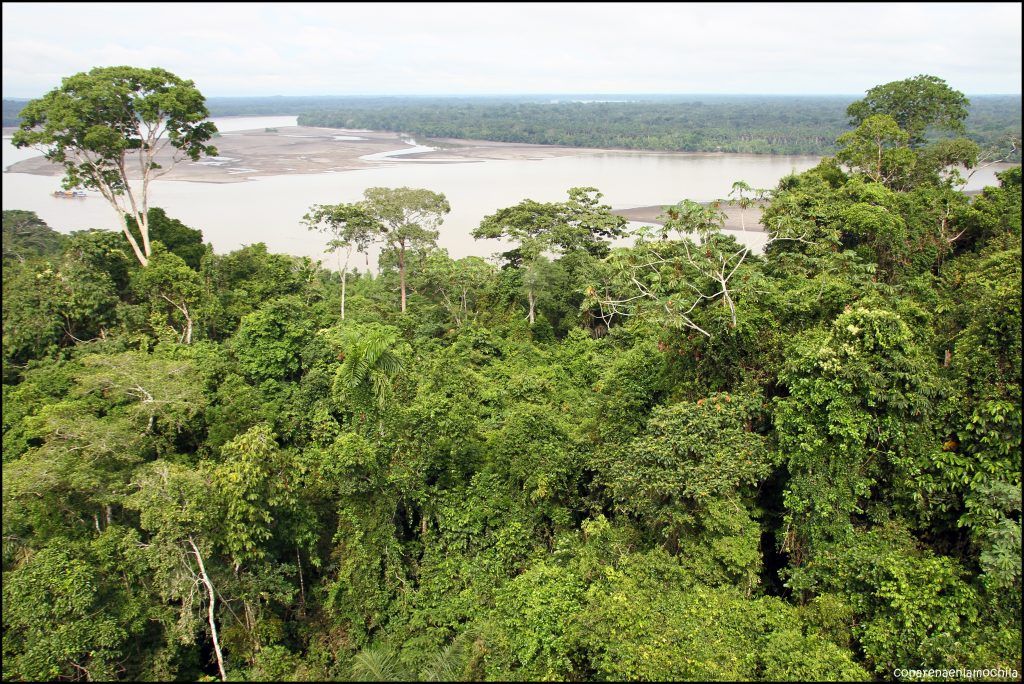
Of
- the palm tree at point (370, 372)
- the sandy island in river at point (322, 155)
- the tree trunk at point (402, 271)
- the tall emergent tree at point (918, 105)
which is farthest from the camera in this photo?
the sandy island in river at point (322, 155)

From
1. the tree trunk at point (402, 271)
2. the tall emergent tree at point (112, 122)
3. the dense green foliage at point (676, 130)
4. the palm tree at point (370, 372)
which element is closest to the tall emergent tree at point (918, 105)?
the tree trunk at point (402, 271)

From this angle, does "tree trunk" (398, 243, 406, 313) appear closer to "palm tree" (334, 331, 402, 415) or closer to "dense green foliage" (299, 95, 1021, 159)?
"palm tree" (334, 331, 402, 415)

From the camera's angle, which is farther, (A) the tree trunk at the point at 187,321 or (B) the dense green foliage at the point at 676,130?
(B) the dense green foliage at the point at 676,130

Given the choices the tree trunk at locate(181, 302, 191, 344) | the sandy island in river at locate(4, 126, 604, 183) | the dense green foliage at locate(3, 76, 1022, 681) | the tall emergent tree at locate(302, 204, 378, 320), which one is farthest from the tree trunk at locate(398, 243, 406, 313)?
the sandy island in river at locate(4, 126, 604, 183)

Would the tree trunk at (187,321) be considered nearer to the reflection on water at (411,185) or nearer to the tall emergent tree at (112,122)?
the tall emergent tree at (112,122)

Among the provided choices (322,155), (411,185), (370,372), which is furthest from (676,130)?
(370,372)

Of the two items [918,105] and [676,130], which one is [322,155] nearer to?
[918,105]
